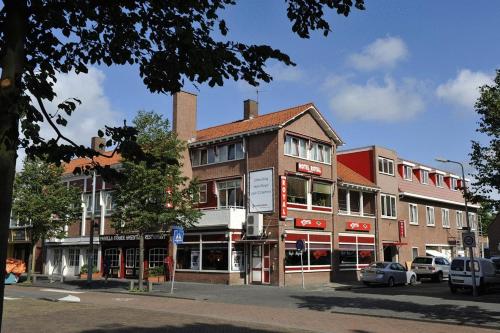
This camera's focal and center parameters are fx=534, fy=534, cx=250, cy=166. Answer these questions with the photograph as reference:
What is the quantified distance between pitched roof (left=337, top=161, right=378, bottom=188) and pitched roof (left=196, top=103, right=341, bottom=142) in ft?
15.9

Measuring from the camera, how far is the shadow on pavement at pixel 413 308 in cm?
1523

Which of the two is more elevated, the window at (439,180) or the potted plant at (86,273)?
the window at (439,180)

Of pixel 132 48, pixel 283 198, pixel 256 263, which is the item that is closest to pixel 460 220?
pixel 283 198

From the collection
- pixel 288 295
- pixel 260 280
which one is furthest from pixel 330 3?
pixel 260 280

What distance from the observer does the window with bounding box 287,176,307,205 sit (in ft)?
99.7

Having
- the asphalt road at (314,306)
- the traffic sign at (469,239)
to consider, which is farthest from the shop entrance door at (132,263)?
the traffic sign at (469,239)

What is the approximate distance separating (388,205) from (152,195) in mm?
20363

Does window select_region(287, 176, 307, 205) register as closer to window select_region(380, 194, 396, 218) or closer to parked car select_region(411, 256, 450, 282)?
window select_region(380, 194, 396, 218)

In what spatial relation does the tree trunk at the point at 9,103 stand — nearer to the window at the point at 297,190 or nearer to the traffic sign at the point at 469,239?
the traffic sign at the point at 469,239

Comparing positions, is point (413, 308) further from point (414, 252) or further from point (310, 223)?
point (414, 252)

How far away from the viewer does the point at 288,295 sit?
22.8 metres

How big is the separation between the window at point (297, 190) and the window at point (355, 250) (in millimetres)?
4422

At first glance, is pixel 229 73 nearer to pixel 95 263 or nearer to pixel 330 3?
pixel 330 3

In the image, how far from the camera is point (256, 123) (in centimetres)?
3266
